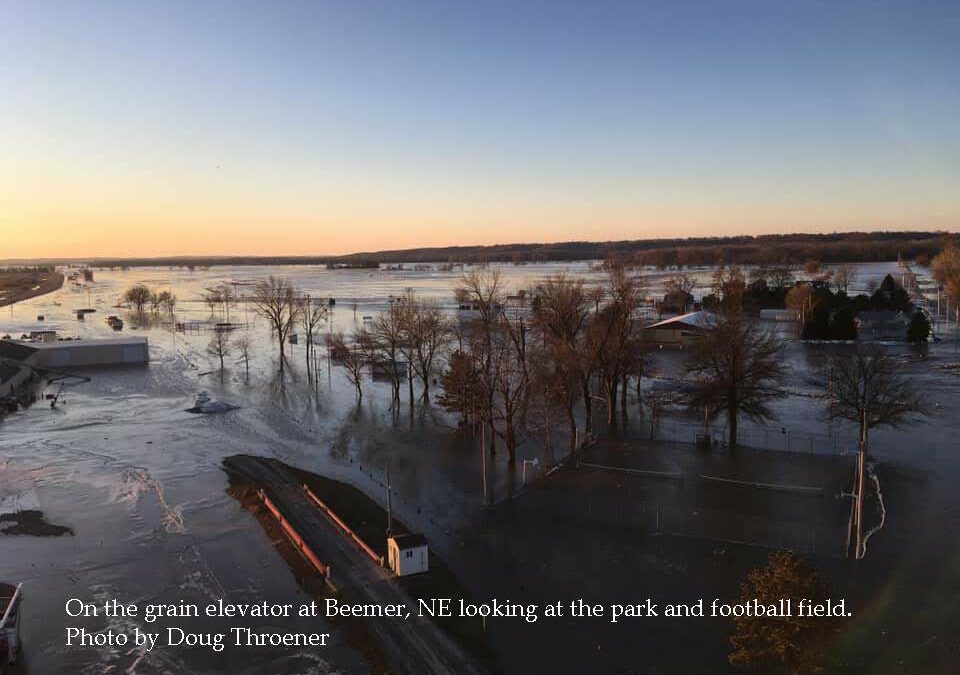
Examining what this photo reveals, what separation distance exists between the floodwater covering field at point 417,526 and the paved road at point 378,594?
774mm

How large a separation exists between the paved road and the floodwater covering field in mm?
774

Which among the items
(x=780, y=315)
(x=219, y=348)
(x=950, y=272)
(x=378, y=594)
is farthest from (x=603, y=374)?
(x=950, y=272)

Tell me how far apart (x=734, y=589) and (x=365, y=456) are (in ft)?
55.5

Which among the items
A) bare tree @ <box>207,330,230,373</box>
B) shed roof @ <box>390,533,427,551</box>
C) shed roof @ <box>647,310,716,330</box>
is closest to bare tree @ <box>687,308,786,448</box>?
shed roof @ <box>390,533,427,551</box>

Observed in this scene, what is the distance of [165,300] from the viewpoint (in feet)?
339

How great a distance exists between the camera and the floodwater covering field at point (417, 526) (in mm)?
14062

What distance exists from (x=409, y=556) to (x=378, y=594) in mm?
1143

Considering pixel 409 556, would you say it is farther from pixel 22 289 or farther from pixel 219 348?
pixel 22 289

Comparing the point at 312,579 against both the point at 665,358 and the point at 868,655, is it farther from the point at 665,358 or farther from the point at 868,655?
the point at 665,358

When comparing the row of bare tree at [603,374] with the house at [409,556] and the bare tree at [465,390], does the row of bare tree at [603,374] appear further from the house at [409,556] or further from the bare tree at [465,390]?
the house at [409,556]

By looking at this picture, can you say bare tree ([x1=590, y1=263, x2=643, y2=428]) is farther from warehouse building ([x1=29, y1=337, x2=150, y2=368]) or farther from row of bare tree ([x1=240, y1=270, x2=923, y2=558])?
warehouse building ([x1=29, y1=337, x2=150, y2=368])

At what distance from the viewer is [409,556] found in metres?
16.8

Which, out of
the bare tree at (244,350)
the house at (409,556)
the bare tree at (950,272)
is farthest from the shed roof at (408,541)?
the bare tree at (950,272)

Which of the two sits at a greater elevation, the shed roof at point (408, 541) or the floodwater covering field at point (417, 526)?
the shed roof at point (408, 541)
